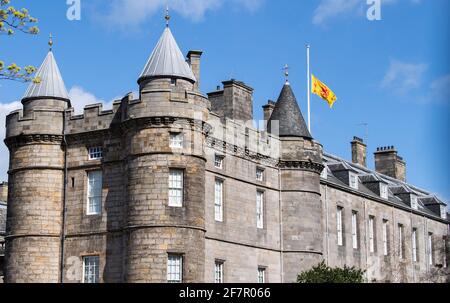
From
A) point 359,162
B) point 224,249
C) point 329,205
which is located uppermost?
point 359,162

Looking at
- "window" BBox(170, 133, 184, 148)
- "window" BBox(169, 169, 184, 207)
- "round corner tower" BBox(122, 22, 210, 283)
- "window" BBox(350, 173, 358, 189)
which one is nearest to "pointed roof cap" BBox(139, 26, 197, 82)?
"round corner tower" BBox(122, 22, 210, 283)

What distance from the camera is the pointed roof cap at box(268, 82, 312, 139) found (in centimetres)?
4197

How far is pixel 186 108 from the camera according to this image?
34656 millimetres

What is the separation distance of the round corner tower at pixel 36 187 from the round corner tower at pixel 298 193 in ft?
34.9

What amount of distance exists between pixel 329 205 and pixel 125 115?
14818mm

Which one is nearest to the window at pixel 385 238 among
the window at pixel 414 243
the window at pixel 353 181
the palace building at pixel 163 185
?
the window at pixel 414 243

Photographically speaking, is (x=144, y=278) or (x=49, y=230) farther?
(x=49, y=230)

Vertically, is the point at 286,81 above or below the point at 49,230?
above

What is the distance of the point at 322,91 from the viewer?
49125mm

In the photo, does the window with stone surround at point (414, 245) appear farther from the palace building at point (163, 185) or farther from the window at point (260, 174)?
the window at point (260, 174)
